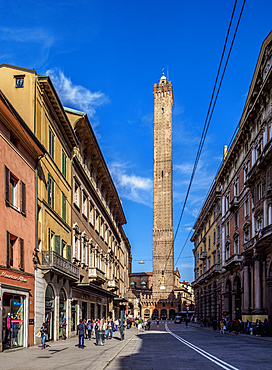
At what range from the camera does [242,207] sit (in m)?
47.2

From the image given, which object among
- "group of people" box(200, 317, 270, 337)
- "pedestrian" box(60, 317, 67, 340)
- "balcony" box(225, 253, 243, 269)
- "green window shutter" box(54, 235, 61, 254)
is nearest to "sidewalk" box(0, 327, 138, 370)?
"green window shutter" box(54, 235, 61, 254)

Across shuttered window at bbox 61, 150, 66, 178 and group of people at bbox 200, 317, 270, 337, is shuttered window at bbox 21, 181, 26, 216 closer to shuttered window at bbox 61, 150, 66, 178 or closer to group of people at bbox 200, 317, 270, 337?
shuttered window at bbox 61, 150, 66, 178

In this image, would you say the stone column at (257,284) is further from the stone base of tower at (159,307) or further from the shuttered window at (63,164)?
the stone base of tower at (159,307)

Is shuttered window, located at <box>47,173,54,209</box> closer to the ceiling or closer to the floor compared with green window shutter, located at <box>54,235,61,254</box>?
closer to the ceiling

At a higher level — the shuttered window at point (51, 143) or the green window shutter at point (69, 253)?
the shuttered window at point (51, 143)

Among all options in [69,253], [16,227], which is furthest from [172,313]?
[16,227]

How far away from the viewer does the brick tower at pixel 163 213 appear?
422ft

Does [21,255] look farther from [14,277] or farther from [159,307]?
[159,307]

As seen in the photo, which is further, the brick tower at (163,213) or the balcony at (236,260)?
the brick tower at (163,213)

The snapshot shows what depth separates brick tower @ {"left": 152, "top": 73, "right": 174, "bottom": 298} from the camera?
12862 cm

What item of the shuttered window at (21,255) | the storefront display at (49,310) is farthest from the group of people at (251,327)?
the shuttered window at (21,255)

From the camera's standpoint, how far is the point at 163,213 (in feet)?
425

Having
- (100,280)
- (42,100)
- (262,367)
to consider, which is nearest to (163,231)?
(100,280)

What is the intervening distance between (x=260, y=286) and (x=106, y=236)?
1984 cm
